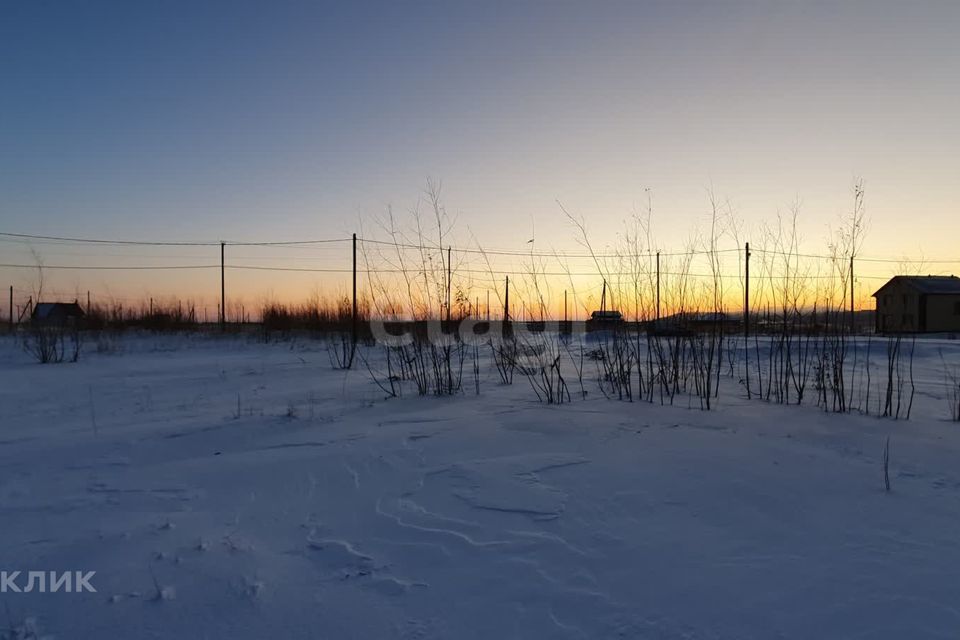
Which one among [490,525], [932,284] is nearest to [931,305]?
[932,284]

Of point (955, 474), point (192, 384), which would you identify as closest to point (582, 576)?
point (955, 474)

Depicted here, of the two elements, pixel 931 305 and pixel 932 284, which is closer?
pixel 931 305

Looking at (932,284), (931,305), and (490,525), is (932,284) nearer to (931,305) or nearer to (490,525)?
(931,305)

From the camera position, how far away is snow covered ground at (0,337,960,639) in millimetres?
1612

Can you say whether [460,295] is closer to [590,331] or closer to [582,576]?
[582,576]

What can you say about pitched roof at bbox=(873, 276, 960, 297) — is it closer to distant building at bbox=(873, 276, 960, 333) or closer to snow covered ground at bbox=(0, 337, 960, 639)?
distant building at bbox=(873, 276, 960, 333)

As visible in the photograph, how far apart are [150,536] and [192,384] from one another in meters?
5.20

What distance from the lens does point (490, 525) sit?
88.7 inches

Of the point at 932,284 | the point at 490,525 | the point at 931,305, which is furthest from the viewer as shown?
the point at 932,284

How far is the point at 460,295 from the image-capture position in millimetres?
5859

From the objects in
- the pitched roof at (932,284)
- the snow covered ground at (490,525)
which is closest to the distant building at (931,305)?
the pitched roof at (932,284)

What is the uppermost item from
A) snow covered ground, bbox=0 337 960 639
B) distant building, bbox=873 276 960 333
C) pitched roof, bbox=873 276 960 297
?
pitched roof, bbox=873 276 960 297

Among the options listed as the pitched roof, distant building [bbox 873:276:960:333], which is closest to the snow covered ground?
distant building [bbox 873:276:960:333]

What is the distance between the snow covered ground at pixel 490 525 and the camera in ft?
5.29
